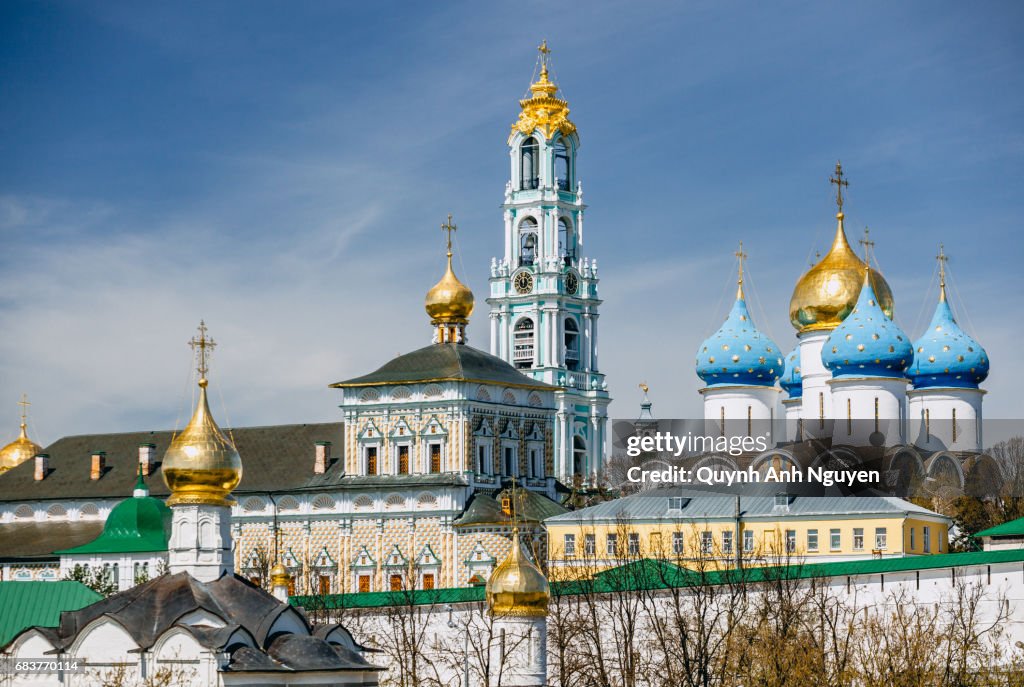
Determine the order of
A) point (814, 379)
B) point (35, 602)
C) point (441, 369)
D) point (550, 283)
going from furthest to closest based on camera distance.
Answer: point (550, 283) < point (814, 379) < point (441, 369) < point (35, 602)

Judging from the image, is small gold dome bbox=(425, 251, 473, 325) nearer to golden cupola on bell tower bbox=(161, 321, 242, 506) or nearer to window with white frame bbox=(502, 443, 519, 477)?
window with white frame bbox=(502, 443, 519, 477)

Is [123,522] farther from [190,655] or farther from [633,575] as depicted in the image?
[190,655]

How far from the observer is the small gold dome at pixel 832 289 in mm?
51156

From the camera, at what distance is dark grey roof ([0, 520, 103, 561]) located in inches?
2066

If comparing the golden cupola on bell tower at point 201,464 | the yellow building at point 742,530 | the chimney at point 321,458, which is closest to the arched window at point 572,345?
the chimney at point 321,458

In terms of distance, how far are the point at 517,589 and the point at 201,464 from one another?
4842 mm

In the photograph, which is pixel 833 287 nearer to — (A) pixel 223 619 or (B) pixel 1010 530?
(B) pixel 1010 530

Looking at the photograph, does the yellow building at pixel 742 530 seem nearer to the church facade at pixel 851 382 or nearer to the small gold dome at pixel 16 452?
the church facade at pixel 851 382

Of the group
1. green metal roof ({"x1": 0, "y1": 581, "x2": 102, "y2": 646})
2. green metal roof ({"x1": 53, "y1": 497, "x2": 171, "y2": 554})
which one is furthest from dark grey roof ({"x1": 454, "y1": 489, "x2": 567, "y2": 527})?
green metal roof ({"x1": 0, "y1": 581, "x2": 102, "y2": 646})

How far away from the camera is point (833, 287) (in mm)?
51250

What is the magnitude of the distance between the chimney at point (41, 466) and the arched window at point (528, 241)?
18397 mm

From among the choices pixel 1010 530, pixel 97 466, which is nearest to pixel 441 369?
pixel 97 466

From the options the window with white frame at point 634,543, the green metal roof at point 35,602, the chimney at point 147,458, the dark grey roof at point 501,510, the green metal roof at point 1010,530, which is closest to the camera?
the green metal roof at point 35,602

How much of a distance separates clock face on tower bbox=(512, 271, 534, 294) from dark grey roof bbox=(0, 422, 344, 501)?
51.6 ft
